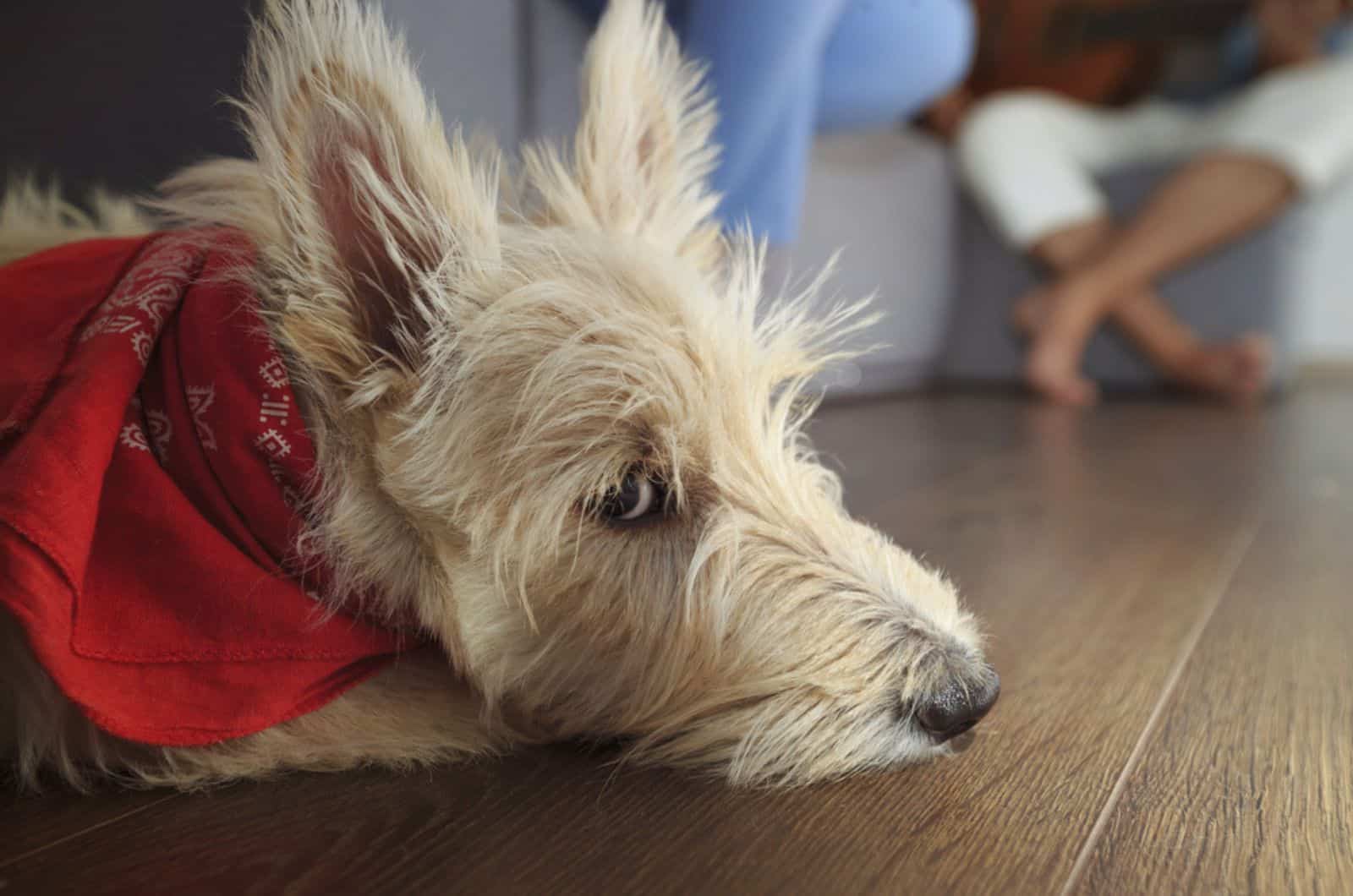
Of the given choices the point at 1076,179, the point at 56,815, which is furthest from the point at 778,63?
the point at 1076,179

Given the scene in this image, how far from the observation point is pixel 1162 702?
1.32 meters

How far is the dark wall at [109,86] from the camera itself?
5.70 feet

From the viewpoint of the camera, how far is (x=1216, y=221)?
481cm

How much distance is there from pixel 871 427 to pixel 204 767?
3.00 m

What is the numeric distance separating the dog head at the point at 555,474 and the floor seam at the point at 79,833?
0.91ft

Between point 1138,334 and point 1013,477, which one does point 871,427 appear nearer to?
point 1013,477

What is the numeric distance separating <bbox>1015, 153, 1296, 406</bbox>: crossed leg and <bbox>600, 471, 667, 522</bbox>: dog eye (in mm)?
4189

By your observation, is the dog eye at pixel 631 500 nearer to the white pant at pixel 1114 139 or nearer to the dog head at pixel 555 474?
the dog head at pixel 555 474

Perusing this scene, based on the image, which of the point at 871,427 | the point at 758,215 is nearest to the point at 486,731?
the point at 758,215

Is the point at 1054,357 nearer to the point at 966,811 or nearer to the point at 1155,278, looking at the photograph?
the point at 1155,278

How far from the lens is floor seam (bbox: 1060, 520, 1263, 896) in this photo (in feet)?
3.08

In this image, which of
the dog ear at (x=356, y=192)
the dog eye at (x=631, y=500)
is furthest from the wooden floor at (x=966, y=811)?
the dog ear at (x=356, y=192)

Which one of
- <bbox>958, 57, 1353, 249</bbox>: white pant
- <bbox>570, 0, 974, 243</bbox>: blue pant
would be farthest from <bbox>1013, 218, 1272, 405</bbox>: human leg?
<bbox>570, 0, 974, 243</bbox>: blue pant

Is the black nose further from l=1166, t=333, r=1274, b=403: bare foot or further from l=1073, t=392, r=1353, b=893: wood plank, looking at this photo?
l=1166, t=333, r=1274, b=403: bare foot
